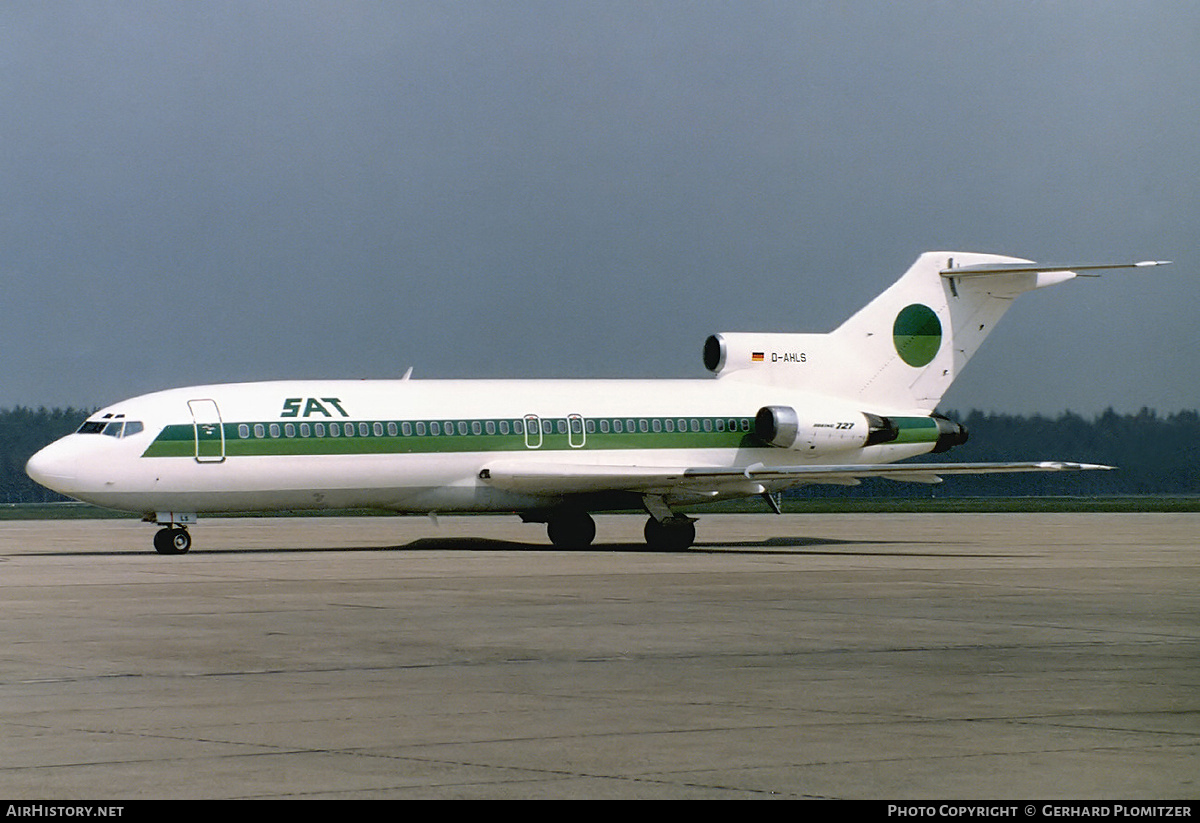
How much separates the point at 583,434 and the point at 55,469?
1072 centimetres

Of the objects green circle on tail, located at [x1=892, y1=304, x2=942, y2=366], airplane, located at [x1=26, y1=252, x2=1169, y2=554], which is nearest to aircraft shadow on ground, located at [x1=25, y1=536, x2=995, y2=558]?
airplane, located at [x1=26, y1=252, x2=1169, y2=554]

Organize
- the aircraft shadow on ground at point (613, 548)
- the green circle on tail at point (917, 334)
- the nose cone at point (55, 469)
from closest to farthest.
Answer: the nose cone at point (55, 469) < the aircraft shadow on ground at point (613, 548) < the green circle on tail at point (917, 334)

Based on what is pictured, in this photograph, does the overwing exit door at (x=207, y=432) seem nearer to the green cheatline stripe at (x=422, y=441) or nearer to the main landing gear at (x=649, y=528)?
the green cheatline stripe at (x=422, y=441)

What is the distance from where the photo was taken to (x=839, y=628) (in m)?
17.3

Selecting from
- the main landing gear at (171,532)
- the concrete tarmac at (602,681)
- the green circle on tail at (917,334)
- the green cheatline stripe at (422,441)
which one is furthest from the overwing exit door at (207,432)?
the green circle on tail at (917,334)

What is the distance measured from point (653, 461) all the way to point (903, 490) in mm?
58725

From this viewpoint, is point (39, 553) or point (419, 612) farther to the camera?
point (39, 553)

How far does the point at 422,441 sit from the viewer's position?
110 feet

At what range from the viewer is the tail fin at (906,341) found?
38.2 metres

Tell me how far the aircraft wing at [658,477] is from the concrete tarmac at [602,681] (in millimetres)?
5092

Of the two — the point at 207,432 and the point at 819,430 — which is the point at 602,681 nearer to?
the point at 207,432

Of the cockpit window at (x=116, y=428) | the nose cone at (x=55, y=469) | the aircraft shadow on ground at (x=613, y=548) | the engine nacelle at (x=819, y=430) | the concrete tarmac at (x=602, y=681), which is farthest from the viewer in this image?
the engine nacelle at (x=819, y=430)
